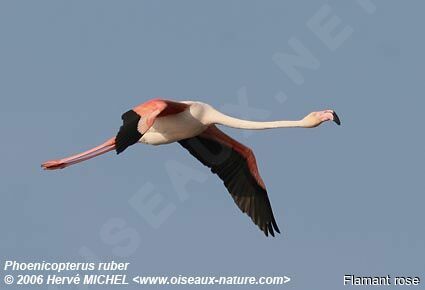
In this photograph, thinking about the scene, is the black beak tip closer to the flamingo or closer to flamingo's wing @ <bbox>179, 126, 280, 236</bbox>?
the flamingo

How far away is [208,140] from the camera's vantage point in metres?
26.6

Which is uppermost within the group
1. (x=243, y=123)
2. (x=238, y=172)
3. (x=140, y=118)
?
Result: (x=140, y=118)

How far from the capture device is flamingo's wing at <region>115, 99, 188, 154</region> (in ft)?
73.4

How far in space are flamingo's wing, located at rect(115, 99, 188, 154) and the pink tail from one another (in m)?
1.71

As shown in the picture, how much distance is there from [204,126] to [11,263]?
4.92 meters

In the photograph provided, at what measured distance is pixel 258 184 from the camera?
2675 cm

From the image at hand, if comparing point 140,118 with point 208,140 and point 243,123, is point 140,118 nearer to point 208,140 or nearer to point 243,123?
point 243,123

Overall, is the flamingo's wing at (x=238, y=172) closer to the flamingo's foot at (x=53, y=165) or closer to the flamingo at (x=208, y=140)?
the flamingo at (x=208, y=140)

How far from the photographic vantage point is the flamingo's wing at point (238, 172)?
26.6 meters

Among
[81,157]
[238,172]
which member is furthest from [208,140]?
[81,157]

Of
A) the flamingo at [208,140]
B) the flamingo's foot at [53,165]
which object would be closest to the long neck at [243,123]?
the flamingo at [208,140]

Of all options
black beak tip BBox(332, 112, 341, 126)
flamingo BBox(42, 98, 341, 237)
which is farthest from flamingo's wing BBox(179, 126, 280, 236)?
black beak tip BBox(332, 112, 341, 126)

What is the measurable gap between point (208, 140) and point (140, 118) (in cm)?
372

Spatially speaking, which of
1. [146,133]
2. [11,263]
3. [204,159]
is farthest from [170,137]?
[11,263]
